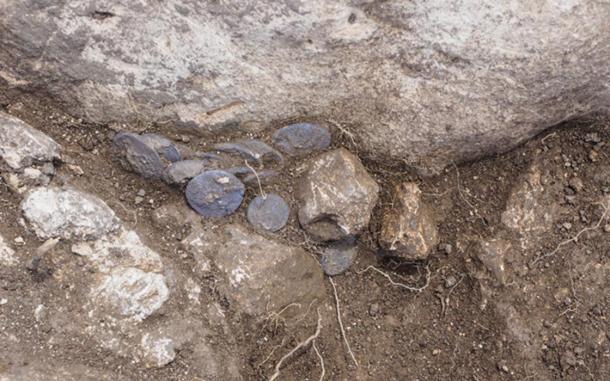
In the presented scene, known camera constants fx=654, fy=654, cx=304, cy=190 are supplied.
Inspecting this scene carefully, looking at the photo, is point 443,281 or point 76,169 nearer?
point 76,169

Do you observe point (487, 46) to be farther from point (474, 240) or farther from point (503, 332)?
point (503, 332)

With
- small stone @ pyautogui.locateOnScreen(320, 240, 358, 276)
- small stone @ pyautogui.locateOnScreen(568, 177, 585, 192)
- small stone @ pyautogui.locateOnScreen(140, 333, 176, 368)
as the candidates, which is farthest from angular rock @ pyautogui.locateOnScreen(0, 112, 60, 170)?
small stone @ pyautogui.locateOnScreen(568, 177, 585, 192)

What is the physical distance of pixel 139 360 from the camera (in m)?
2.17

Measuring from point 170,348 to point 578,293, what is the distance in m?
1.54

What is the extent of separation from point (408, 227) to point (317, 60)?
2.32 feet

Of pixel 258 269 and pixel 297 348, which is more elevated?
pixel 258 269

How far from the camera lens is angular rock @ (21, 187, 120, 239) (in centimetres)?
218

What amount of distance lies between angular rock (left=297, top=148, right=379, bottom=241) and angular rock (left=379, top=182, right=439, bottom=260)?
9 centimetres

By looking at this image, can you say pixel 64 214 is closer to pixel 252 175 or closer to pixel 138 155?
pixel 138 155

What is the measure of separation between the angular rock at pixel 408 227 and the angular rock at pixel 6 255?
4.26 feet

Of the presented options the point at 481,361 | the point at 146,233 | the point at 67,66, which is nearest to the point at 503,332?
the point at 481,361

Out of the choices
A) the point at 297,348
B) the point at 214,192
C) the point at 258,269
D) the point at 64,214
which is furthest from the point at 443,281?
the point at 64,214

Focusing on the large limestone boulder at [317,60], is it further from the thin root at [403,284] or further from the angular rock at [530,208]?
the thin root at [403,284]

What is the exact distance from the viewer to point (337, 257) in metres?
2.51
